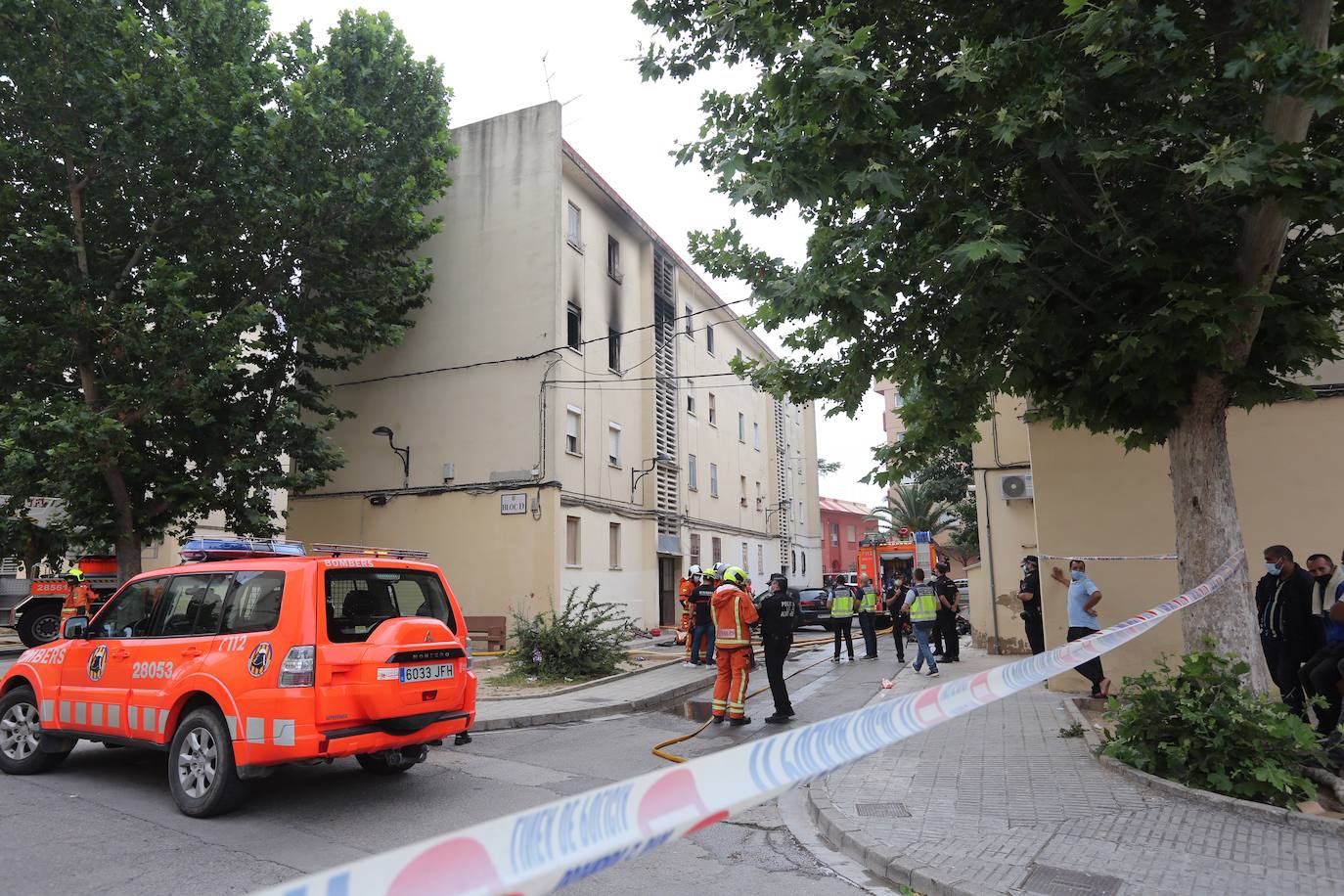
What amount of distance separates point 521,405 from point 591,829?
17.9 meters

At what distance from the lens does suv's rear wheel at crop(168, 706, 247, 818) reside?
564cm

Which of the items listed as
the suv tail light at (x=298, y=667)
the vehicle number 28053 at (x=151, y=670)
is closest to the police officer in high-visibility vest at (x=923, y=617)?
the suv tail light at (x=298, y=667)

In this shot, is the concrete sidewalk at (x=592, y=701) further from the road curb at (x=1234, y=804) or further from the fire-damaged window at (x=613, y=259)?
the fire-damaged window at (x=613, y=259)

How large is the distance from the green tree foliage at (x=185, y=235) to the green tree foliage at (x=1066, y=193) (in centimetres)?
1105

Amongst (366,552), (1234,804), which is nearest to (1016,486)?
(1234,804)

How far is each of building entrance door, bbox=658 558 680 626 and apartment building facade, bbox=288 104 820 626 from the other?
2.39ft

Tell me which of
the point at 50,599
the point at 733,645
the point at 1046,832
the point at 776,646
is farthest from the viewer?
the point at 50,599

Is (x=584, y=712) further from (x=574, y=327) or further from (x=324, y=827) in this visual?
(x=574, y=327)

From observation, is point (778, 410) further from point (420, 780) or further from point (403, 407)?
point (420, 780)

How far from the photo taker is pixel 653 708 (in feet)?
37.3

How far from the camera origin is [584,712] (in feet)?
34.9

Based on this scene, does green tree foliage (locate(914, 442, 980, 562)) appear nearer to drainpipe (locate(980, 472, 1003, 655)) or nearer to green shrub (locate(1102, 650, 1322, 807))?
drainpipe (locate(980, 472, 1003, 655))

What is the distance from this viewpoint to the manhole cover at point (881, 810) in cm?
568

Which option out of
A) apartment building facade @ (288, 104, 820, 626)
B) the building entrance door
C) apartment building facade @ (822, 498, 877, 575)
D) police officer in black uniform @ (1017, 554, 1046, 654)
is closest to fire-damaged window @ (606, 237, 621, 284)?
apartment building facade @ (288, 104, 820, 626)
